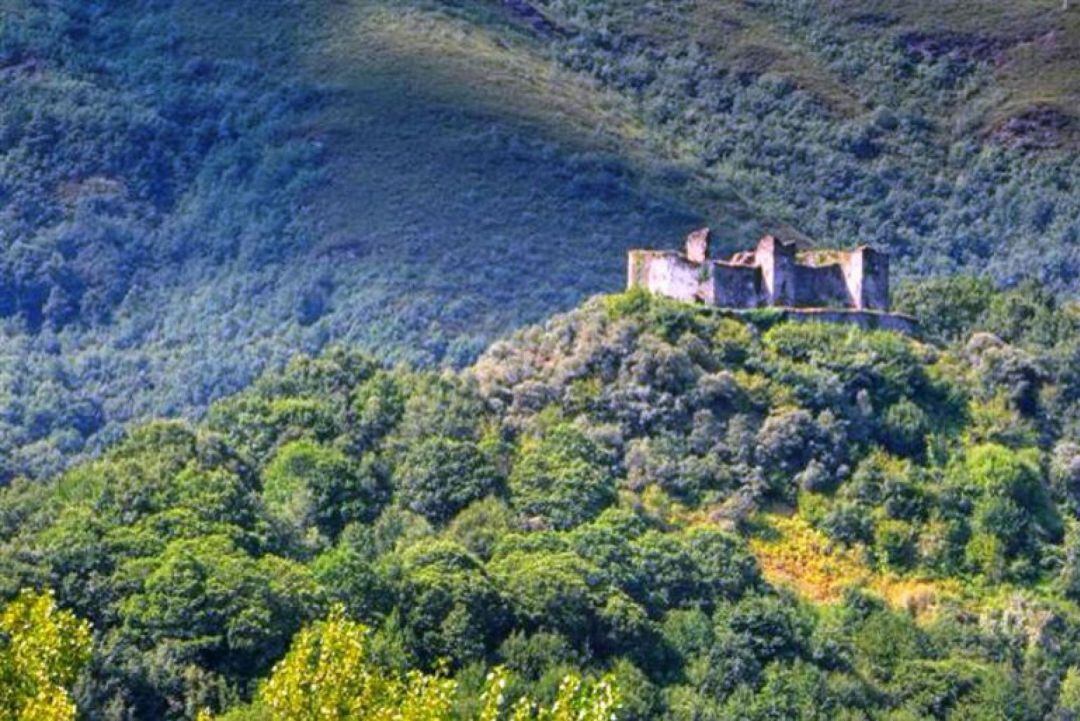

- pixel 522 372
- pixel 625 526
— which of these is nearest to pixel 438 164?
pixel 522 372

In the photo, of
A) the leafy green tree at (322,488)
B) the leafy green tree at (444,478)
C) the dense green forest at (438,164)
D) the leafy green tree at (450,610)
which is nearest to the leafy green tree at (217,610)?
the leafy green tree at (450,610)

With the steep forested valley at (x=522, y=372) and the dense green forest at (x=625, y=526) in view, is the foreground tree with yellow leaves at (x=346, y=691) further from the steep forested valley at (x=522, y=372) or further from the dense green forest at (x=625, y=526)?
the dense green forest at (x=625, y=526)

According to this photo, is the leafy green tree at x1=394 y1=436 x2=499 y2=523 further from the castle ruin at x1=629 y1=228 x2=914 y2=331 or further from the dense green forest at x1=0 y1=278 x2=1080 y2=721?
the castle ruin at x1=629 y1=228 x2=914 y2=331

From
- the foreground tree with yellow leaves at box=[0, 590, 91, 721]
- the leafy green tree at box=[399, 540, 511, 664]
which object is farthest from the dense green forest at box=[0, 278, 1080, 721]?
the foreground tree with yellow leaves at box=[0, 590, 91, 721]

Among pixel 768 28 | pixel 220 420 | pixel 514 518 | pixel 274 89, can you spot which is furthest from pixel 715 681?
pixel 768 28

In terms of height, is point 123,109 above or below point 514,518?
below

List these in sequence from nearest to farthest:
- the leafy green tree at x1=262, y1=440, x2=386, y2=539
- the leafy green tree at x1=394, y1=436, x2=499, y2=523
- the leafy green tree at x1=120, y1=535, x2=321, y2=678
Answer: the leafy green tree at x1=120, y1=535, x2=321, y2=678 < the leafy green tree at x1=394, y1=436, x2=499, y2=523 < the leafy green tree at x1=262, y1=440, x2=386, y2=539

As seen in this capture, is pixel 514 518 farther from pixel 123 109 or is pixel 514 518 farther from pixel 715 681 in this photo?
pixel 123 109
